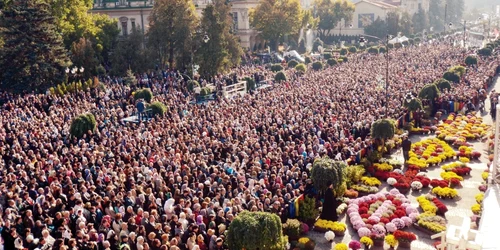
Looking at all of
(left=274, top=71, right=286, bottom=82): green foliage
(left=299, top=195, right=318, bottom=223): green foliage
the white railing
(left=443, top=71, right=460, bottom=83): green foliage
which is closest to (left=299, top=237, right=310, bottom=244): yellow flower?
(left=299, top=195, right=318, bottom=223): green foliage

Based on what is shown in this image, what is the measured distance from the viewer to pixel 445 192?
58.6 feet

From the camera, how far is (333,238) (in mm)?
14883

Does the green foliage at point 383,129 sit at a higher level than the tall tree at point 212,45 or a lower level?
lower

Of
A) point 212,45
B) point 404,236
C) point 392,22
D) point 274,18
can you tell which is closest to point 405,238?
point 404,236

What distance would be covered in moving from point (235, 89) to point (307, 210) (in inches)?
871

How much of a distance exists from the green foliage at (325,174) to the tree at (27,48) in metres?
24.3

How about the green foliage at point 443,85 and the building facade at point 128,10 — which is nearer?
the green foliage at point 443,85

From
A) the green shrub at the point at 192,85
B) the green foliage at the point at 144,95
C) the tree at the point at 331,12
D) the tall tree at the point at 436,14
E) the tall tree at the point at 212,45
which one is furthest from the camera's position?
the tall tree at the point at 436,14

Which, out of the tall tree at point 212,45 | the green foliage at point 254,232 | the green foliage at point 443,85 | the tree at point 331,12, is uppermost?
the tree at point 331,12

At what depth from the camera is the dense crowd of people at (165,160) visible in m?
12.3

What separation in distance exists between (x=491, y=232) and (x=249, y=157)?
893 centimetres

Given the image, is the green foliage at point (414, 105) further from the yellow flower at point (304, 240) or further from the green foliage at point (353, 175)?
the yellow flower at point (304, 240)

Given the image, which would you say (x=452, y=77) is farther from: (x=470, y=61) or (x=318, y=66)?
(x=318, y=66)

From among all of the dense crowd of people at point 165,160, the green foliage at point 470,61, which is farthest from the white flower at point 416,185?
the green foliage at point 470,61
